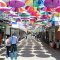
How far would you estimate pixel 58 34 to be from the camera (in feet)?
89.6

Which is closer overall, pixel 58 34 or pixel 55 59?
pixel 55 59

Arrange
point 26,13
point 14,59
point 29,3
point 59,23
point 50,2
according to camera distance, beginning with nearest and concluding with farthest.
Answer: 1. point 14,59
2. point 50,2
3. point 29,3
4. point 26,13
5. point 59,23

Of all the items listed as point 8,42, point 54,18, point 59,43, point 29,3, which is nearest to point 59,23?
point 54,18

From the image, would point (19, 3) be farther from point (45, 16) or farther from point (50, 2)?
point (45, 16)

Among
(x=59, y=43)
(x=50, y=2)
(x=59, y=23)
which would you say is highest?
(x=50, y=2)

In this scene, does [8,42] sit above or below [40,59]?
above

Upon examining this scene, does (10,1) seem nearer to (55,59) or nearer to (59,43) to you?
(55,59)

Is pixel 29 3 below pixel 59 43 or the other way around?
the other way around

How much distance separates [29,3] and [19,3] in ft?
5.08

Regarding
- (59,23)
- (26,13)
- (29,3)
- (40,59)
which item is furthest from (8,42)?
(59,23)

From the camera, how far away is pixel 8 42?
49.3 feet

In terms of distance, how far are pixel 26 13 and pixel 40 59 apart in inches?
324

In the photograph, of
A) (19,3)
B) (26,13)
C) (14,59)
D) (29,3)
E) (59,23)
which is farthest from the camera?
(59,23)

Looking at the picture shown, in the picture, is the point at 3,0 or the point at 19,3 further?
the point at 3,0
